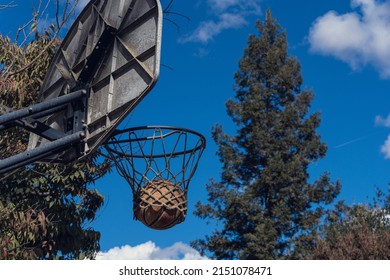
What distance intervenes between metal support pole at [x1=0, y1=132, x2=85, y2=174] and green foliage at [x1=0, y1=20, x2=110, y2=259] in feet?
21.3

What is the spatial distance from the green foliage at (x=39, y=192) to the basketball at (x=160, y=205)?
6455 millimetres

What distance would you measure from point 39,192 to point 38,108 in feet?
25.4

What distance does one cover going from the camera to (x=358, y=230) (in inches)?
852

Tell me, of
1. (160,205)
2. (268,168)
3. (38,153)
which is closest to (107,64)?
(38,153)

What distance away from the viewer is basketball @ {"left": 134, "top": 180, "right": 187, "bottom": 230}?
6.79 meters

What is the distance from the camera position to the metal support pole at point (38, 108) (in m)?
6.47

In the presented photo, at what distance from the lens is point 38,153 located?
655 centimetres

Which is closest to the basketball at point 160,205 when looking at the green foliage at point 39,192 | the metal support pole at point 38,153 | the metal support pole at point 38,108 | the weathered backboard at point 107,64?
the weathered backboard at point 107,64

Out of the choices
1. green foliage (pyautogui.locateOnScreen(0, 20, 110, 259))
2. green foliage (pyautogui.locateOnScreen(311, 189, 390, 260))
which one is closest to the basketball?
green foliage (pyautogui.locateOnScreen(0, 20, 110, 259))

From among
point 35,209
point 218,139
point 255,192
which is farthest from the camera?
point 218,139

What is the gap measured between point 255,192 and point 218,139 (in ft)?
8.78

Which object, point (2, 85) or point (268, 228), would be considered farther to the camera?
point (268, 228)
